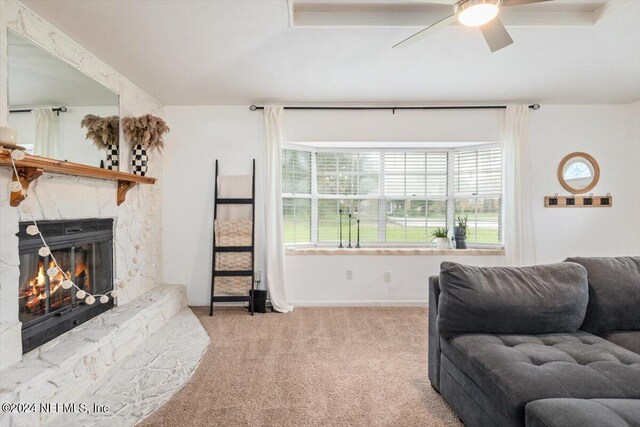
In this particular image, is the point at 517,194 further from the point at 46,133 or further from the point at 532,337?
the point at 46,133

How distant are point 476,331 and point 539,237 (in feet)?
9.28

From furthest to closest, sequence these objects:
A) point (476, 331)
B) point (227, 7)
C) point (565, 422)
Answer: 1. point (227, 7)
2. point (476, 331)
3. point (565, 422)

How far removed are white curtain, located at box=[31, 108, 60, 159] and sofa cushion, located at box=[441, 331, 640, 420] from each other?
2.87 metres

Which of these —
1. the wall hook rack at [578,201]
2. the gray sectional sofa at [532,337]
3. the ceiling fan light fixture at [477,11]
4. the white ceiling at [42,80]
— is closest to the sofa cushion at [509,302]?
the gray sectional sofa at [532,337]

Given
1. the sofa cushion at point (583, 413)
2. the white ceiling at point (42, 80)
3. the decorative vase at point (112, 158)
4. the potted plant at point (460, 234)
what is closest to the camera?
the sofa cushion at point (583, 413)

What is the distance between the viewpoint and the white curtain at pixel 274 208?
3951 millimetres

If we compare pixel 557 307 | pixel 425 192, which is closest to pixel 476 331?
pixel 557 307

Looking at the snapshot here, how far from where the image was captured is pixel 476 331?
6.42ft

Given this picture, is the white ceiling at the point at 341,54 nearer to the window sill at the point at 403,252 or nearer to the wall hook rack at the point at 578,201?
the wall hook rack at the point at 578,201

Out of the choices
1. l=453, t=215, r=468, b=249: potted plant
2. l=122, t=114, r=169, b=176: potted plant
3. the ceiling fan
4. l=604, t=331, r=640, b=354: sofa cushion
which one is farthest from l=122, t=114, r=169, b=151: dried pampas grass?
l=604, t=331, r=640, b=354: sofa cushion

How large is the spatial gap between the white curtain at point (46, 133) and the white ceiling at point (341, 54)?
25.0 inches

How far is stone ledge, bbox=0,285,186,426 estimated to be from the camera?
5.79ft

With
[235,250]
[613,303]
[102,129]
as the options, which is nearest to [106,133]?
[102,129]

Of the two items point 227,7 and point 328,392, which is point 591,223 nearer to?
point 328,392
